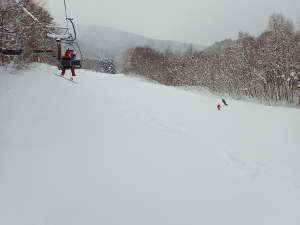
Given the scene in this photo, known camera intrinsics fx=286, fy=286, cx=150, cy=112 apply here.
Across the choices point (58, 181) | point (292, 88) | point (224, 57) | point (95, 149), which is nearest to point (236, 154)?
point (95, 149)

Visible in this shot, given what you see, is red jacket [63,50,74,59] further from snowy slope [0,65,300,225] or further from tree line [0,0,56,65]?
snowy slope [0,65,300,225]

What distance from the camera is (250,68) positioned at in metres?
40.2

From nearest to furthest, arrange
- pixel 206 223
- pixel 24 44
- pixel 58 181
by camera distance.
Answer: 1. pixel 206 223
2. pixel 58 181
3. pixel 24 44

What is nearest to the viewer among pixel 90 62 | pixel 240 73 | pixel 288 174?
pixel 288 174

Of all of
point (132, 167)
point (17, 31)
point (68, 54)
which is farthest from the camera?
point (17, 31)

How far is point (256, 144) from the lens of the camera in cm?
1297

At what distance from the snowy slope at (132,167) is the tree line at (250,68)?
21.8 meters

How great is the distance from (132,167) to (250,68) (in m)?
35.2

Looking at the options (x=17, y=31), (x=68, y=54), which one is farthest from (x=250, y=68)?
(x=68, y=54)

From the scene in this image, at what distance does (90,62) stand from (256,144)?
8791 cm

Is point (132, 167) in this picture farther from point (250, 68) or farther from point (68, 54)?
point (250, 68)

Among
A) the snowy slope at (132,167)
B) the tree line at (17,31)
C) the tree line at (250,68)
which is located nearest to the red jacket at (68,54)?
the tree line at (17,31)

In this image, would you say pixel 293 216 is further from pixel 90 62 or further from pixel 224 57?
pixel 90 62

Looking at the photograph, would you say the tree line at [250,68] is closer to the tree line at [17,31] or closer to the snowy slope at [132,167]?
the snowy slope at [132,167]
